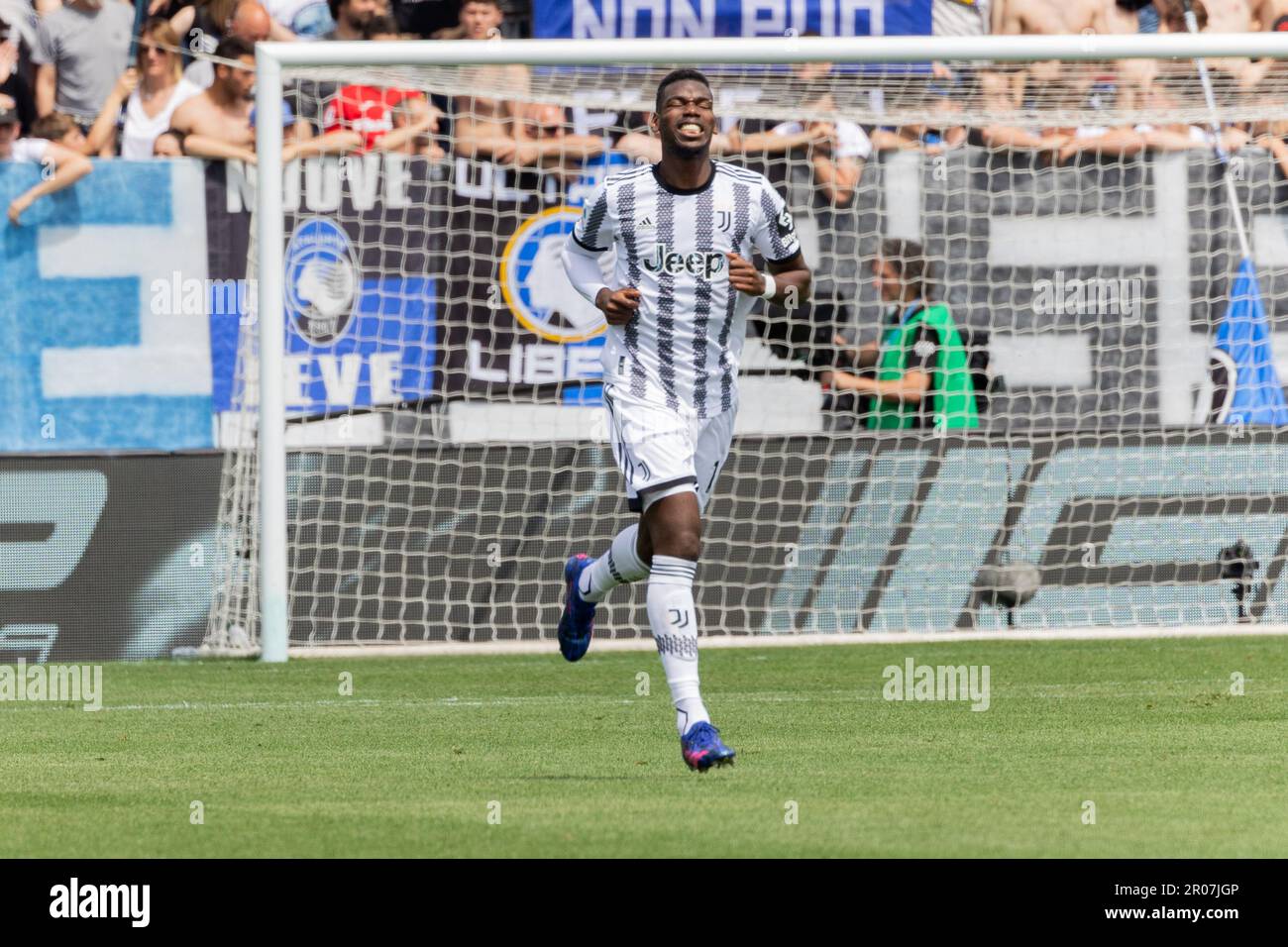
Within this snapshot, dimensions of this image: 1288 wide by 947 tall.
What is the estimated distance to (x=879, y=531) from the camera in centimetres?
1234

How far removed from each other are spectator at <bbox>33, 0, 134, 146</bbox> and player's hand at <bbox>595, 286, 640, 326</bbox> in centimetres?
811

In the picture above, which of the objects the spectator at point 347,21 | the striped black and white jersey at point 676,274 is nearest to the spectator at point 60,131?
the spectator at point 347,21

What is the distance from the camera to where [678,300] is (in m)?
7.38

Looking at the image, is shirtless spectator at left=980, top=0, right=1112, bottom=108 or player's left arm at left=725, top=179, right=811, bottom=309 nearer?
player's left arm at left=725, top=179, right=811, bottom=309

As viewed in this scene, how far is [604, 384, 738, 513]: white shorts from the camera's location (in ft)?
23.6

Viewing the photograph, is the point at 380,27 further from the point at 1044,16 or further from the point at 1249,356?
the point at 1249,356

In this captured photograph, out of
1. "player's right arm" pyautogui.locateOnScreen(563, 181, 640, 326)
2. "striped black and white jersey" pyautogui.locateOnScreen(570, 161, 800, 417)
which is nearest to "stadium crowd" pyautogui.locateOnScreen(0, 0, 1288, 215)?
"player's right arm" pyautogui.locateOnScreen(563, 181, 640, 326)

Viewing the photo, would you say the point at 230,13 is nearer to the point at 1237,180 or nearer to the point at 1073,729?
the point at 1237,180

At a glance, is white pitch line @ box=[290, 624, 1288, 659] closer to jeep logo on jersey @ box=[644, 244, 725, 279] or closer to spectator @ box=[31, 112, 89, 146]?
spectator @ box=[31, 112, 89, 146]

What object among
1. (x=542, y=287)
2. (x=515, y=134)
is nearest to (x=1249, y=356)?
(x=542, y=287)

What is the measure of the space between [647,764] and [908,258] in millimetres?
6753

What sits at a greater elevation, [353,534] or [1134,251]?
[1134,251]
